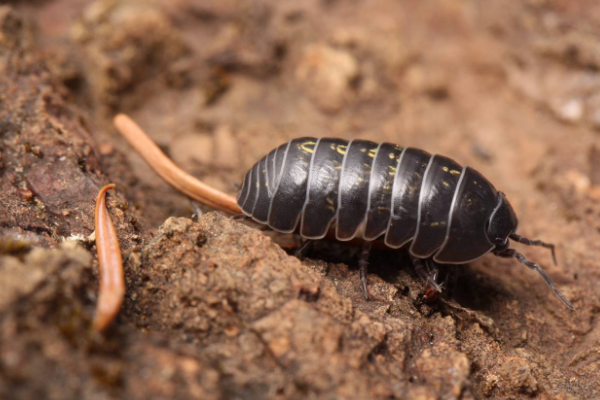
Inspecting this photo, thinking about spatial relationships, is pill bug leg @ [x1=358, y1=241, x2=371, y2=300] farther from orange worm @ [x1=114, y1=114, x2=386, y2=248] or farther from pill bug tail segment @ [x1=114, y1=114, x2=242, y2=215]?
pill bug tail segment @ [x1=114, y1=114, x2=242, y2=215]

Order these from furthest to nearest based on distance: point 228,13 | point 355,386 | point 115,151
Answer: point 228,13
point 115,151
point 355,386

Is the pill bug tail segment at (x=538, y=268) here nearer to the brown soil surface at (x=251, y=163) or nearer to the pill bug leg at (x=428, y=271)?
the brown soil surface at (x=251, y=163)

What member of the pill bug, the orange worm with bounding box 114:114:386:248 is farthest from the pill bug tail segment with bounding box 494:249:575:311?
the orange worm with bounding box 114:114:386:248

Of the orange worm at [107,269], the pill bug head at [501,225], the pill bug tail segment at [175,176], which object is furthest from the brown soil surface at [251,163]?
the pill bug head at [501,225]

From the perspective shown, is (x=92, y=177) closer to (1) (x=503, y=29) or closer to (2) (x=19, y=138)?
(2) (x=19, y=138)

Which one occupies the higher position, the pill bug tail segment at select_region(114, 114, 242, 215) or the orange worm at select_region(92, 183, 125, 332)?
the orange worm at select_region(92, 183, 125, 332)

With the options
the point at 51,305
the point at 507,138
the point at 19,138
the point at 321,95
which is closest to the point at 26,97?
the point at 19,138
